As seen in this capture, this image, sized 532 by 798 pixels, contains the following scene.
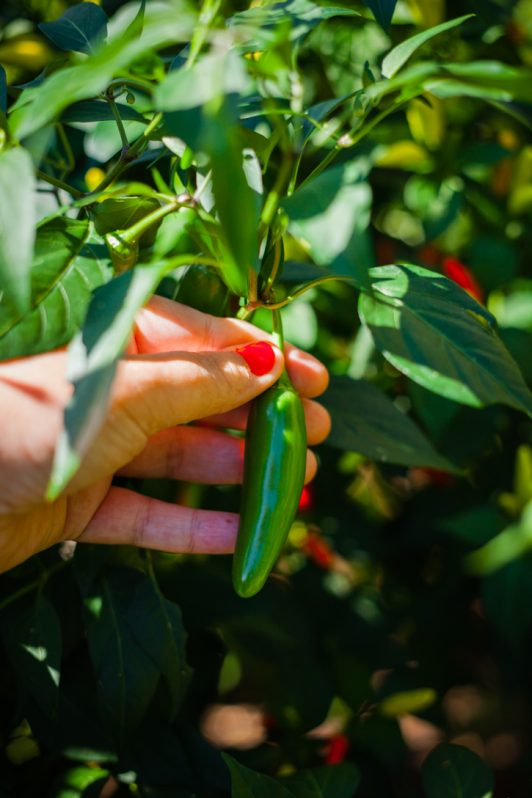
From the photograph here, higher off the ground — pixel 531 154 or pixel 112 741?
pixel 531 154

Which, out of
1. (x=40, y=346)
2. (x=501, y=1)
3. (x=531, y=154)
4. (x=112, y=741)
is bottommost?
(x=112, y=741)

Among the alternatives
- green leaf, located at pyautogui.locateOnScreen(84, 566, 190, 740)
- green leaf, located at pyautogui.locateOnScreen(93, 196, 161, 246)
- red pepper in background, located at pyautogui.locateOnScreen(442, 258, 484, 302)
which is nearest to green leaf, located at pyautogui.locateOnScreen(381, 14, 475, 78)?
green leaf, located at pyautogui.locateOnScreen(93, 196, 161, 246)

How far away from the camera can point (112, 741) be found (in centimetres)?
93

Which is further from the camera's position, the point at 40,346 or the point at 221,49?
the point at 40,346

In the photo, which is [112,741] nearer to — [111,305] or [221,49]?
[111,305]

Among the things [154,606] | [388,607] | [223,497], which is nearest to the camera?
[154,606]

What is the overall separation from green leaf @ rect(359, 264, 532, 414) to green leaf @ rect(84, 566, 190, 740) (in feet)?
1.47

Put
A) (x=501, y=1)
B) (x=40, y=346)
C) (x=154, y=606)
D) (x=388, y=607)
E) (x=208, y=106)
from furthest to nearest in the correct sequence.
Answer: (x=388, y=607), (x=501, y=1), (x=154, y=606), (x=40, y=346), (x=208, y=106)

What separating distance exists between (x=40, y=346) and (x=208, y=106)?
0.88ft

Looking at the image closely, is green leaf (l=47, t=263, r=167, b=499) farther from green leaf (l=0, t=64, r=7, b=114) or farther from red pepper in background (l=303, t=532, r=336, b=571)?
red pepper in background (l=303, t=532, r=336, b=571)

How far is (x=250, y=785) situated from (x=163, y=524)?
334 mm

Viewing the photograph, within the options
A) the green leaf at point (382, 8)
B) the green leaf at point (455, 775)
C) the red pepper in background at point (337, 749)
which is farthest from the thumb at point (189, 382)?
the red pepper in background at point (337, 749)

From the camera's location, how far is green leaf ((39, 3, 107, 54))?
2.49ft

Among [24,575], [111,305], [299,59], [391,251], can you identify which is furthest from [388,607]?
[111,305]
